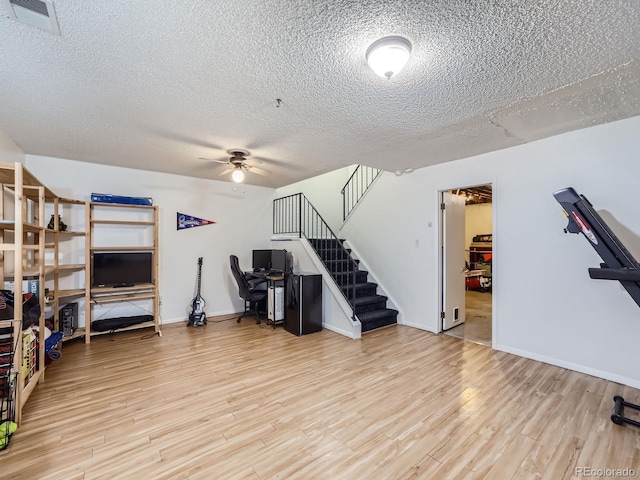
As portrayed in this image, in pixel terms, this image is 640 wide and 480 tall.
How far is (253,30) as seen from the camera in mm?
1583

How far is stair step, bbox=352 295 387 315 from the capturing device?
4.52 meters

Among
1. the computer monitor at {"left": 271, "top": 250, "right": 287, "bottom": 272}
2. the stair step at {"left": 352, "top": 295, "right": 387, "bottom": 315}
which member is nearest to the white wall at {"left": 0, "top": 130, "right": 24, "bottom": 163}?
the computer monitor at {"left": 271, "top": 250, "right": 287, "bottom": 272}

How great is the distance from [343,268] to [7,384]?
410cm

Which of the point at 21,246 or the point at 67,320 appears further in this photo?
the point at 67,320

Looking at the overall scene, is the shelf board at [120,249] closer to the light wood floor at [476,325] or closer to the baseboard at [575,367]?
the light wood floor at [476,325]

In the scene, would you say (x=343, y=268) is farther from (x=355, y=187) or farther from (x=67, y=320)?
(x=67, y=320)

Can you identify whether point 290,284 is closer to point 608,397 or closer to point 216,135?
point 216,135

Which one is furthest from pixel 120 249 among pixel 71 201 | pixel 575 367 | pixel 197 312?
pixel 575 367

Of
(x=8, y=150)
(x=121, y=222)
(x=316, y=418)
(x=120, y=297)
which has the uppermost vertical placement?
(x=8, y=150)

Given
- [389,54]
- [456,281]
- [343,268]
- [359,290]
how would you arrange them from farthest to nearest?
[343,268] < [359,290] < [456,281] < [389,54]

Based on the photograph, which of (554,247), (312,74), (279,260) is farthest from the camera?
(279,260)

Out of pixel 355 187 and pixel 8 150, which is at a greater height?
pixel 355 187

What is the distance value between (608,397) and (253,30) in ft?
13.0

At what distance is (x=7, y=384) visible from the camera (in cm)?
202
